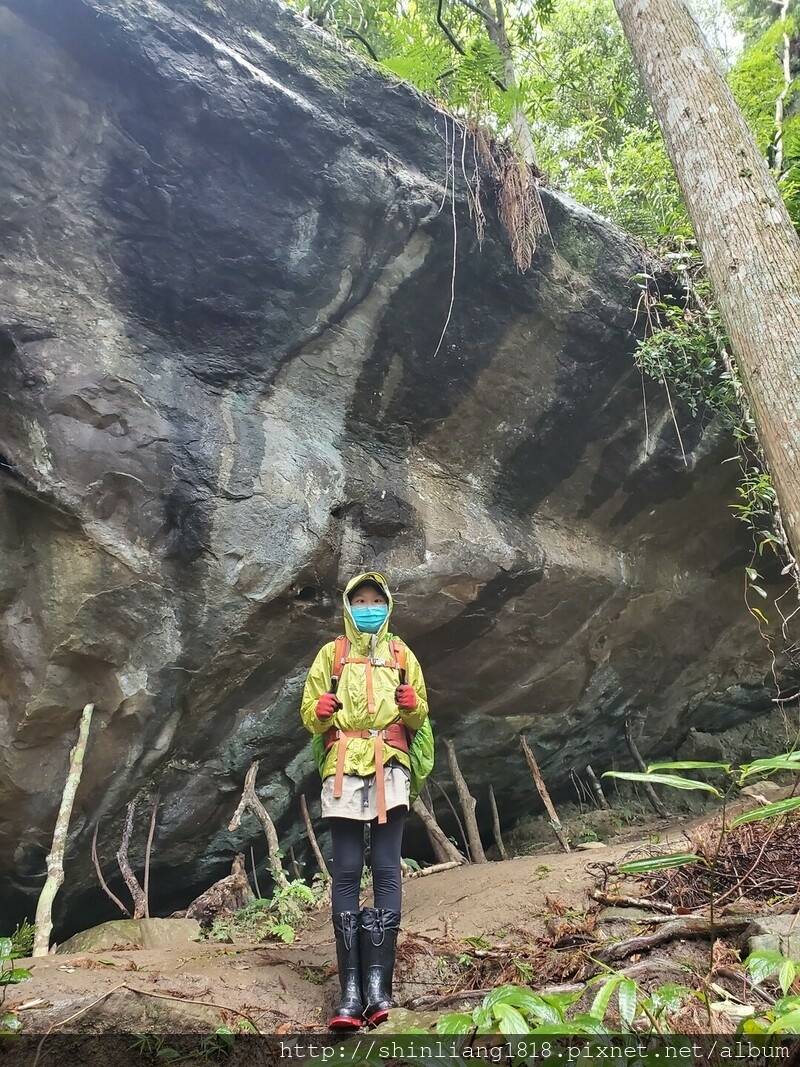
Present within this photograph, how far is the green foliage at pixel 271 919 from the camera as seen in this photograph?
492cm

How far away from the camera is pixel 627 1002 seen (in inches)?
62.8

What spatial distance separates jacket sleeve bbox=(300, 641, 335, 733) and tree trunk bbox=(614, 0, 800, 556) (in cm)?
247

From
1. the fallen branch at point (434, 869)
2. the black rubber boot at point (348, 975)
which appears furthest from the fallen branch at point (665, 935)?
the fallen branch at point (434, 869)

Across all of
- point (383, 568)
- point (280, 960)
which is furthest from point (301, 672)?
point (280, 960)

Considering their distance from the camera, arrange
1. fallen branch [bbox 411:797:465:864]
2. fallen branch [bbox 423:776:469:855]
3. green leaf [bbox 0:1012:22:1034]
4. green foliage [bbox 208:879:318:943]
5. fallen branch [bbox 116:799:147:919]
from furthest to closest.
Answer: fallen branch [bbox 423:776:469:855]
fallen branch [bbox 411:797:465:864]
fallen branch [bbox 116:799:147:919]
green foliage [bbox 208:879:318:943]
green leaf [bbox 0:1012:22:1034]

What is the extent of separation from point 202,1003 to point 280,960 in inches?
46.9

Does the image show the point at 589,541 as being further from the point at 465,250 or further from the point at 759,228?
the point at 759,228

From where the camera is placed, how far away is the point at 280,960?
13.1 feet

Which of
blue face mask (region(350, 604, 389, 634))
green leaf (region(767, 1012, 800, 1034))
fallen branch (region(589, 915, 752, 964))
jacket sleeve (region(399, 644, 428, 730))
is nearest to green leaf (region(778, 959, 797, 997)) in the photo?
green leaf (region(767, 1012, 800, 1034))

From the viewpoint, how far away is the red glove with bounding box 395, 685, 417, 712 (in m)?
3.52

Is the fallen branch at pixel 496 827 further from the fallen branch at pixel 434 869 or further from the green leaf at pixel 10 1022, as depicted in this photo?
the green leaf at pixel 10 1022

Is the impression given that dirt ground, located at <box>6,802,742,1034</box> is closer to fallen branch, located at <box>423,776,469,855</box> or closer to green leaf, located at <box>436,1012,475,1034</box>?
green leaf, located at <box>436,1012,475,1034</box>

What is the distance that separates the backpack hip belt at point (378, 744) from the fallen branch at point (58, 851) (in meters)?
2.60

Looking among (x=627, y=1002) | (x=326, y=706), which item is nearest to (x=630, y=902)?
(x=326, y=706)
